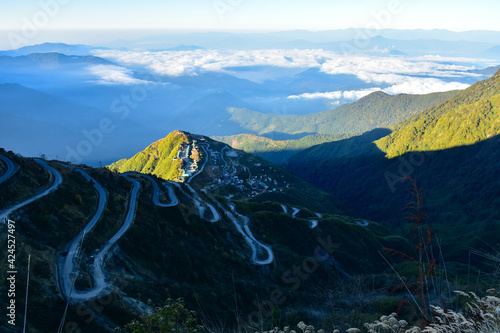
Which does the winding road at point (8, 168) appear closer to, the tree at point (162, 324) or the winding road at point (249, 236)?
the tree at point (162, 324)

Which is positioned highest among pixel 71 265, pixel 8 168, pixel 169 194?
pixel 8 168

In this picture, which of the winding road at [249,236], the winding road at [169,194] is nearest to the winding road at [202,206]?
the winding road at [249,236]

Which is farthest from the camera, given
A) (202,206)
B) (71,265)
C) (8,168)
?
(202,206)


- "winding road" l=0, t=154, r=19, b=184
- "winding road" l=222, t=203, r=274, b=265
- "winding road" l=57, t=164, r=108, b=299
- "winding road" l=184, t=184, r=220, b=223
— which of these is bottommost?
"winding road" l=222, t=203, r=274, b=265

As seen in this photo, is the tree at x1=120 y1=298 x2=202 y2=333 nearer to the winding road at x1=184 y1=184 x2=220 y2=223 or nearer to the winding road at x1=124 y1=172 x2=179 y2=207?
the winding road at x1=124 y1=172 x2=179 y2=207

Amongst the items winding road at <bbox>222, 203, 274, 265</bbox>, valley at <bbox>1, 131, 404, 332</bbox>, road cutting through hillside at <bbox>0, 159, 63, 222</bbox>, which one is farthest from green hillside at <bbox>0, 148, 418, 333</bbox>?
winding road at <bbox>222, 203, 274, 265</bbox>

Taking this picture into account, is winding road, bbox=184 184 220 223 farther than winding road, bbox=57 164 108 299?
Yes

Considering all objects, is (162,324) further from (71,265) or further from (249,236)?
(249,236)

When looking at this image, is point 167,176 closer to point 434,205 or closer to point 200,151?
point 200,151

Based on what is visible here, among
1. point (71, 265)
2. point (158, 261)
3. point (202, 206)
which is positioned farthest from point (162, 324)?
point (202, 206)
